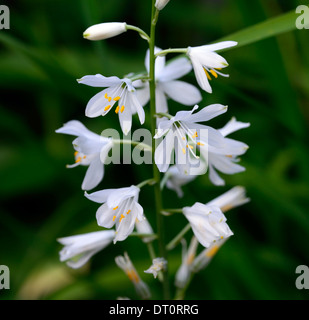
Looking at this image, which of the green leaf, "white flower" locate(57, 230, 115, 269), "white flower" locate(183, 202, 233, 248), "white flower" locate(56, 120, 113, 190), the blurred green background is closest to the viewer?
"white flower" locate(183, 202, 233, 248)

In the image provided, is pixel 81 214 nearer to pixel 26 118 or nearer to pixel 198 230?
pixel 26 118

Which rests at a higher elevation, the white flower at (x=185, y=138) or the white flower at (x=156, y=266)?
the white flower at (x=185, y=138)

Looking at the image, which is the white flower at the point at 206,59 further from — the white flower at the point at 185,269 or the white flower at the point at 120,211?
the white flower at the point at 185,269

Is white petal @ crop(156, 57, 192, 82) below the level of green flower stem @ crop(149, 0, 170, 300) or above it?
above

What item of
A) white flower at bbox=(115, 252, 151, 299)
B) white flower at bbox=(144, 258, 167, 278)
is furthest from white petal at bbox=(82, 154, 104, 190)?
white flower at bbox=(144, 258, 167, 278)

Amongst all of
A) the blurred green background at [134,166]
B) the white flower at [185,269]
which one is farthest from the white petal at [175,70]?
the white flower at [185,269]

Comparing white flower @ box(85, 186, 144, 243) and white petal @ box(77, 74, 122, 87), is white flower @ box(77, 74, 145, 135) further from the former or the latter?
white flower @ box(85, 186, 144, 243)

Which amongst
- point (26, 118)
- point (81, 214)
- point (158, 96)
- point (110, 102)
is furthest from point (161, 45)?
point (110, 102)
